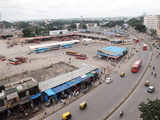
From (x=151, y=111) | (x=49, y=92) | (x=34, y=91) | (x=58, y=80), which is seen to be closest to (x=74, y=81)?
(x=58, y=80)

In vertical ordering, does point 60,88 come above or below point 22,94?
below

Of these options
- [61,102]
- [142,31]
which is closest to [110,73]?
[61,102]

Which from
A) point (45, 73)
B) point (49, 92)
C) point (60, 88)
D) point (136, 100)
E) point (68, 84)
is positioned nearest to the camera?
point (136, 100)

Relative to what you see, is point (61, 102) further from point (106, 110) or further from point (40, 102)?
point (106, 110)

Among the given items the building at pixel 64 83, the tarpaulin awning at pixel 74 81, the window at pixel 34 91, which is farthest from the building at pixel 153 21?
the window at pixel 34 91

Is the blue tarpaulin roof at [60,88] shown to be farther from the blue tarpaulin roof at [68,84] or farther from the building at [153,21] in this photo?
the building at [153,21]

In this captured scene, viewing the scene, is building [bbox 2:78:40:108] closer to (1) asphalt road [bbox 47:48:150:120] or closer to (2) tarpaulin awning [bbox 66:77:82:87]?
(1) asphalt road [bbox 47:48:150:120]

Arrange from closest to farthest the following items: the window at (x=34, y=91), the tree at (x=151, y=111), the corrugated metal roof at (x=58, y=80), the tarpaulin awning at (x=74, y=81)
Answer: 1. the tree at (x=151, y=111)
2. the window at (x=34, y=91)
3. the corrugated metal roof at (x=58, y=80)
4. the tarpaulin awning at (x=74, y=81)

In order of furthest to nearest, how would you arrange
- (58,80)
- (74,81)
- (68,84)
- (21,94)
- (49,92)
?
(74,81)
(58,80)
(68,84)
(49,92)
(21,94)

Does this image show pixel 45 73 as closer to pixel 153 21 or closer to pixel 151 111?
pixel 151 111
